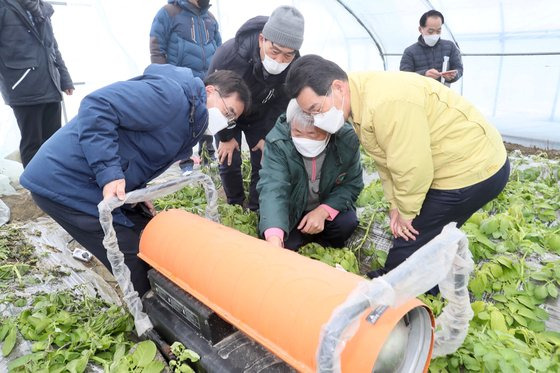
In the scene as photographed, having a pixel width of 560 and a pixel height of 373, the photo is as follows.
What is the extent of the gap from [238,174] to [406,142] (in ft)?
6.70

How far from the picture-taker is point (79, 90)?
552cm

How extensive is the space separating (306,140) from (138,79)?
982 millimetres

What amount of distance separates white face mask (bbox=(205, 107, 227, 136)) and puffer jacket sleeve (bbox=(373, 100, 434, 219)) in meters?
0.80

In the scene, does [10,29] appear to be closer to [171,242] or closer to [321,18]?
[171,242]

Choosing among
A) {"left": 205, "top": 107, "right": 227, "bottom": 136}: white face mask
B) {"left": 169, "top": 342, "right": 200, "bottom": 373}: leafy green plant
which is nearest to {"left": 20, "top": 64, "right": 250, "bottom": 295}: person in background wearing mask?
{"left": 205, "top": 107, "right": 227, "bottom": 136}: white face mask

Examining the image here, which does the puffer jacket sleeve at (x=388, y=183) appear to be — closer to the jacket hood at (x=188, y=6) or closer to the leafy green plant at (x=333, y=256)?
the leafy green plant at (x=333, y=256)

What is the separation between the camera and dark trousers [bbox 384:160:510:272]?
205 cm

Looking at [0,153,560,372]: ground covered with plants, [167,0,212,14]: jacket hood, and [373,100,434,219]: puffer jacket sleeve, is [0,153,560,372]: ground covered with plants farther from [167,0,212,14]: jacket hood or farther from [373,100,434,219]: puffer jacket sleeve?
[167,0,212,14]: jacket hood

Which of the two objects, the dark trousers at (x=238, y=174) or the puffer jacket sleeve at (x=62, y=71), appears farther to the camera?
the puffer jacket sleeve at (x=62, y=71)

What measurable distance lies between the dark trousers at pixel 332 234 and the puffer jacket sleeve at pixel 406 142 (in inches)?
35.5

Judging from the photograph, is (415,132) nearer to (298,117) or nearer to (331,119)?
(331,119)

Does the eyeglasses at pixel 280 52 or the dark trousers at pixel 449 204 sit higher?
the eyeglasses at pixel 280 52

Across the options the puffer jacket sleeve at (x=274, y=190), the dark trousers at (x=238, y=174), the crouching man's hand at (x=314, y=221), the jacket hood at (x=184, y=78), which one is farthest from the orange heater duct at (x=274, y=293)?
the dark trousers at (x=238, y=174)

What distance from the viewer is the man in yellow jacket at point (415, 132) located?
1.77 metres
